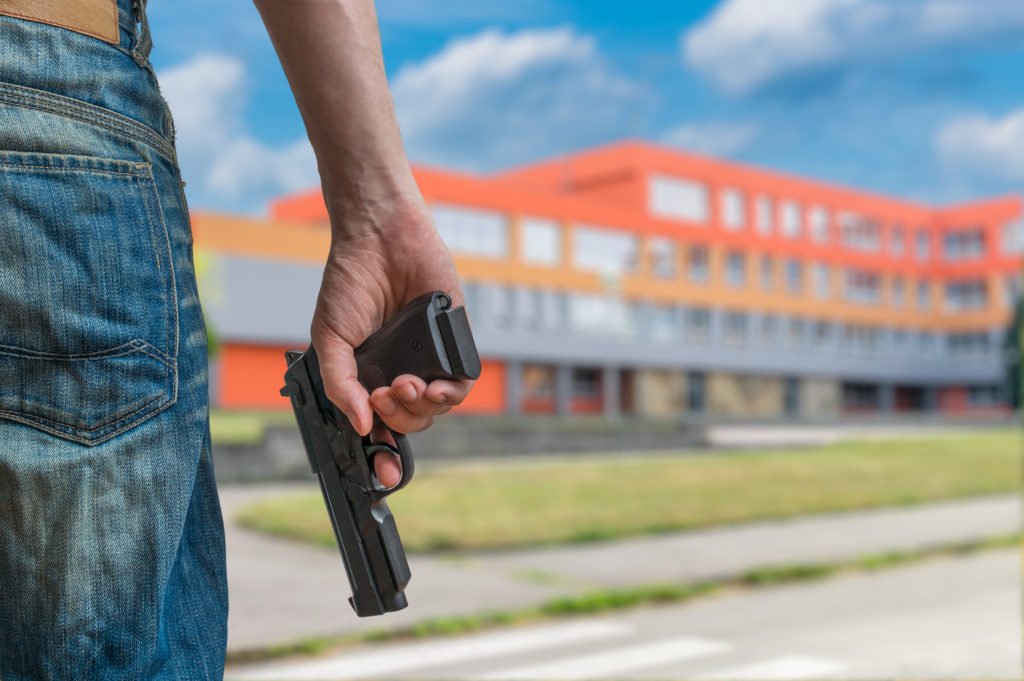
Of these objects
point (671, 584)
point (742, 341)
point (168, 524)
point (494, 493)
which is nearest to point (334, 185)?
point (168, 524)

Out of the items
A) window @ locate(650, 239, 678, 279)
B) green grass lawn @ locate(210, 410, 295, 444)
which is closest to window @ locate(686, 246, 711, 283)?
window @ locate(650, 239, 678, 279)

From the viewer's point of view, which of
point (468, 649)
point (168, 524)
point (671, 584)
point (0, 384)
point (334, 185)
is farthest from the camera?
point (671, 584)

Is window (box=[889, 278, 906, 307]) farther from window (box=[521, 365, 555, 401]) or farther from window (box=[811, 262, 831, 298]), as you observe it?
window (box=[521, 365, 555, 401])

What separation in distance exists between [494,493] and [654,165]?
45.7 m

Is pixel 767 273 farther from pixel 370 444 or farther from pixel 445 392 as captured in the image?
pixel 445 392

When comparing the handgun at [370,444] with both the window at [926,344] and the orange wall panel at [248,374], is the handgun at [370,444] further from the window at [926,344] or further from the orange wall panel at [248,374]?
the window at [926,344]

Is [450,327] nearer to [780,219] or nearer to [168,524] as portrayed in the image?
[168,524]

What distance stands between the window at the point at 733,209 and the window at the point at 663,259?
14.1 feet

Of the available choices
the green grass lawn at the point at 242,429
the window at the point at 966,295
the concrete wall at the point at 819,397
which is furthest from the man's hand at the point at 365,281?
the window at the point at 966,295

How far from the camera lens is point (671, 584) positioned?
669cm

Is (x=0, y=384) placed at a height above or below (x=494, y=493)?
above

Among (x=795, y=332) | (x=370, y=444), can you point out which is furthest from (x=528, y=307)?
(x=370, y=444)

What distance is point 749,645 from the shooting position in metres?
5.32

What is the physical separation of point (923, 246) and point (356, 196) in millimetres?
74800
